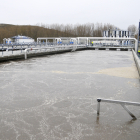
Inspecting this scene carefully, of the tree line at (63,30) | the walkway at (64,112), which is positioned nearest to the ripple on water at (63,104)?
the walkway at (64,112)

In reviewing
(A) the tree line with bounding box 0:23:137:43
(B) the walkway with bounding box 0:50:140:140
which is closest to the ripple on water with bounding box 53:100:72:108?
(B) the walkway with bounding box 0:50:140:140

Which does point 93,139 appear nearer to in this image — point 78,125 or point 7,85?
point 78,125

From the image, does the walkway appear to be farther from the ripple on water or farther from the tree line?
the tree line

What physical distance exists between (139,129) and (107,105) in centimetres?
148

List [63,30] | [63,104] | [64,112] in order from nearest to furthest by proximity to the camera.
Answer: [64,112] < [63,104] < [63,30]

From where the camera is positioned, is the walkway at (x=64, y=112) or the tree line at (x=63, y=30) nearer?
the walkway at (x=64, y=112)

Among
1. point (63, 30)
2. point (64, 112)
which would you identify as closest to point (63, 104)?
point (64, 112)

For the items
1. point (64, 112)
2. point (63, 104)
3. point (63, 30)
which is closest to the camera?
point (64, 112)

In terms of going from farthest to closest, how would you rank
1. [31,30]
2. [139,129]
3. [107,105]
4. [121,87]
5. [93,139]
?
[31,30] → [121,87] → [107,105] → [139,129] → [93,139]

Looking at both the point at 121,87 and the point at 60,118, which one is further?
the point at 121,87

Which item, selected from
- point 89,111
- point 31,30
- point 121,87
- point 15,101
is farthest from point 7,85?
point 31,30

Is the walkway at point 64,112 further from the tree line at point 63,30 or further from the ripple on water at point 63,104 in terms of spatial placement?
the tree line at point 63,30

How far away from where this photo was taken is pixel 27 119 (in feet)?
13.8

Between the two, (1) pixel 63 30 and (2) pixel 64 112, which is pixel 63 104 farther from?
(1) pixel 63 30
